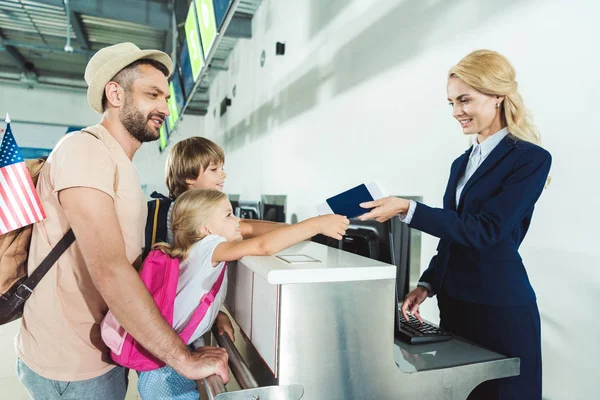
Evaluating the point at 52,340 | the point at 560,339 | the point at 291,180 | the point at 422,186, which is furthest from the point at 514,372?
the point at 291,180

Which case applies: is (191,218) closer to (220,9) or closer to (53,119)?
(220,9)

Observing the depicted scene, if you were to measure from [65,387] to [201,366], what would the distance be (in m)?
0.46

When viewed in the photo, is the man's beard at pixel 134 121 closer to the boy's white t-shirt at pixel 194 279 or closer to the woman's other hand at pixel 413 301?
the boy's white t-shirt at pixel 194 279

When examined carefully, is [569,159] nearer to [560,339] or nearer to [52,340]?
[560,339]

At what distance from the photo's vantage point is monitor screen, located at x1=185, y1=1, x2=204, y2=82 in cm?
356

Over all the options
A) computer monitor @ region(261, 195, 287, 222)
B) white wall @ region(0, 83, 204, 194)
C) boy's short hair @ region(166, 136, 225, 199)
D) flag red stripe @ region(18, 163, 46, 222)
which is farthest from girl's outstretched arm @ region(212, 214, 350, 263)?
white wall @ region(0, 83, 204, 194)

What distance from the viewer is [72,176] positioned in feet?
3.42

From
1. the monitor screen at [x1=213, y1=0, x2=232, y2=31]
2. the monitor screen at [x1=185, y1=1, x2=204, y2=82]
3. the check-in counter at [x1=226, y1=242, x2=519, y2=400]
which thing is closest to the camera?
the check-in counter at [x1=226, y1=242, x2=519, y2=400]

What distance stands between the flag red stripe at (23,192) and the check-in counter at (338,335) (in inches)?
23.6

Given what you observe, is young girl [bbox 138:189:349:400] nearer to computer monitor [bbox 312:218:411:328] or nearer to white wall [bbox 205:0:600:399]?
computer monitor [bbox 312:218:411:328]

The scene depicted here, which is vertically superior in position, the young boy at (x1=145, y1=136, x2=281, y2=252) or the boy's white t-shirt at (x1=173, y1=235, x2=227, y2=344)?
the young boy at (x1=145, y1=136, x2=281, y2=252)

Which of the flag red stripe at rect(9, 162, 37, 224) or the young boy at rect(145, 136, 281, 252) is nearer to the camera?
the flag red stripe at rect(9, 162, 37, 224)

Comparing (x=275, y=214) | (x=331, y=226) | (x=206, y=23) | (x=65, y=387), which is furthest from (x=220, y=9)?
(x=65, y=387)

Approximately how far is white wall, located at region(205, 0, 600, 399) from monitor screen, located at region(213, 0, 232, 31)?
2.98 ft
